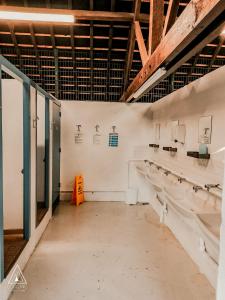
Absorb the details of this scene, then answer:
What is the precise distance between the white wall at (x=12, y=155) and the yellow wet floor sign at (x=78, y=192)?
6.54 ft

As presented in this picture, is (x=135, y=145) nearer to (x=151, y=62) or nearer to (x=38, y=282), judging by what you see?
(x=151, y=62)

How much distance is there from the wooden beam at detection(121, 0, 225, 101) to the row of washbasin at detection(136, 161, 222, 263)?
143cm

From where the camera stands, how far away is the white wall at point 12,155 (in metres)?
3.29

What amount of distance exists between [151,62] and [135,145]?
10.7ft

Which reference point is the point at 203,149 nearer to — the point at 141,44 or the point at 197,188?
the point at 197,188

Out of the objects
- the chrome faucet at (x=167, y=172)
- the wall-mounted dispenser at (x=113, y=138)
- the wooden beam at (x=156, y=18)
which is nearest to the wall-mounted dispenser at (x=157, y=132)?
the wall-mounted dispenser at (x=113, y=138)

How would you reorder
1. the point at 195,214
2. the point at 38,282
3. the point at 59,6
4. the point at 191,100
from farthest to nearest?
the point at 59,6 < the point at 191,100 < the point at 38,282 < the point at 195,214

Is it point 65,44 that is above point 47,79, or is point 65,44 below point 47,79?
above

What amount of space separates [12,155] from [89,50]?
3177 millimetres

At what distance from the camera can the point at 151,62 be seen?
2549 mm

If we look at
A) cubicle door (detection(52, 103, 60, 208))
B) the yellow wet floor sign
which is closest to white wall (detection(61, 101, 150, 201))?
the yellow wet floor sign

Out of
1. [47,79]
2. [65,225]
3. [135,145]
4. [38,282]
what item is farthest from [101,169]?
[38,282]

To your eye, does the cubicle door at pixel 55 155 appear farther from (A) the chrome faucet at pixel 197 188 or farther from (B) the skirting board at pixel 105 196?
(A) the chrome faucet at pixel 197 188

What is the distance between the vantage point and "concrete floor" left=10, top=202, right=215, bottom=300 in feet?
7.74
